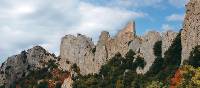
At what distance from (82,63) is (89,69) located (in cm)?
437

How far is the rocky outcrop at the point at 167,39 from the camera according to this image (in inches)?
5999

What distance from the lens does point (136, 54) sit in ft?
554

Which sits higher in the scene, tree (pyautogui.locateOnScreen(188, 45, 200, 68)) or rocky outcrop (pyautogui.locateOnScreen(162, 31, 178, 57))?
rocky outcrop (pyautogui.locateOnScreen(162, 31, 178, 57))

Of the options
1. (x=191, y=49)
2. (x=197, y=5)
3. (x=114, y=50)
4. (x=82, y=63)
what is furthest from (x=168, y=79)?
(x=82, y=63)

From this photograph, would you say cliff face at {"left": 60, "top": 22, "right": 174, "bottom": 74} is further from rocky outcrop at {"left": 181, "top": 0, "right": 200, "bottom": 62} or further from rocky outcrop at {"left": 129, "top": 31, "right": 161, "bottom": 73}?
rocky outcrop at {"left": 181, "top": 0, "right": 200, "bottom": 62}

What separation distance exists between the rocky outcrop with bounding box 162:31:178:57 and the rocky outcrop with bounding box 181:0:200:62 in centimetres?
769

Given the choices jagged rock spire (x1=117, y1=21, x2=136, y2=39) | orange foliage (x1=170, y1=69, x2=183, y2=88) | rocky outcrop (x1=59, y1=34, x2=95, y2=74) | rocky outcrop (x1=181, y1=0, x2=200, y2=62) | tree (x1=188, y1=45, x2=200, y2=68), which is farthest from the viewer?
rocky outcrop (x1=59, y1=34, x2=95, y2=74)

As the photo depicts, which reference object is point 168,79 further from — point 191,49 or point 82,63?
point 82,63

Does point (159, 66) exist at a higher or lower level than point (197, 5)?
lower

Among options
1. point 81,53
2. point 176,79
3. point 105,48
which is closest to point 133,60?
point 105,48

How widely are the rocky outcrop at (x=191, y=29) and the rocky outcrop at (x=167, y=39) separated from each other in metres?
7.69

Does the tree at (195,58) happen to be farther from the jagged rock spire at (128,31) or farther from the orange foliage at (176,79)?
the jagged rock spire at (128,31)

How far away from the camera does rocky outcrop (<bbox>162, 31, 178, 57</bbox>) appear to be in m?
152

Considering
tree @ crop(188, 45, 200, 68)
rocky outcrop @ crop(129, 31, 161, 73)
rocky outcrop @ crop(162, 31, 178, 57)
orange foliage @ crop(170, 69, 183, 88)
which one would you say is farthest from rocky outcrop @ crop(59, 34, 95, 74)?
orange foliage @ crop(170, 69, 183, 88)
